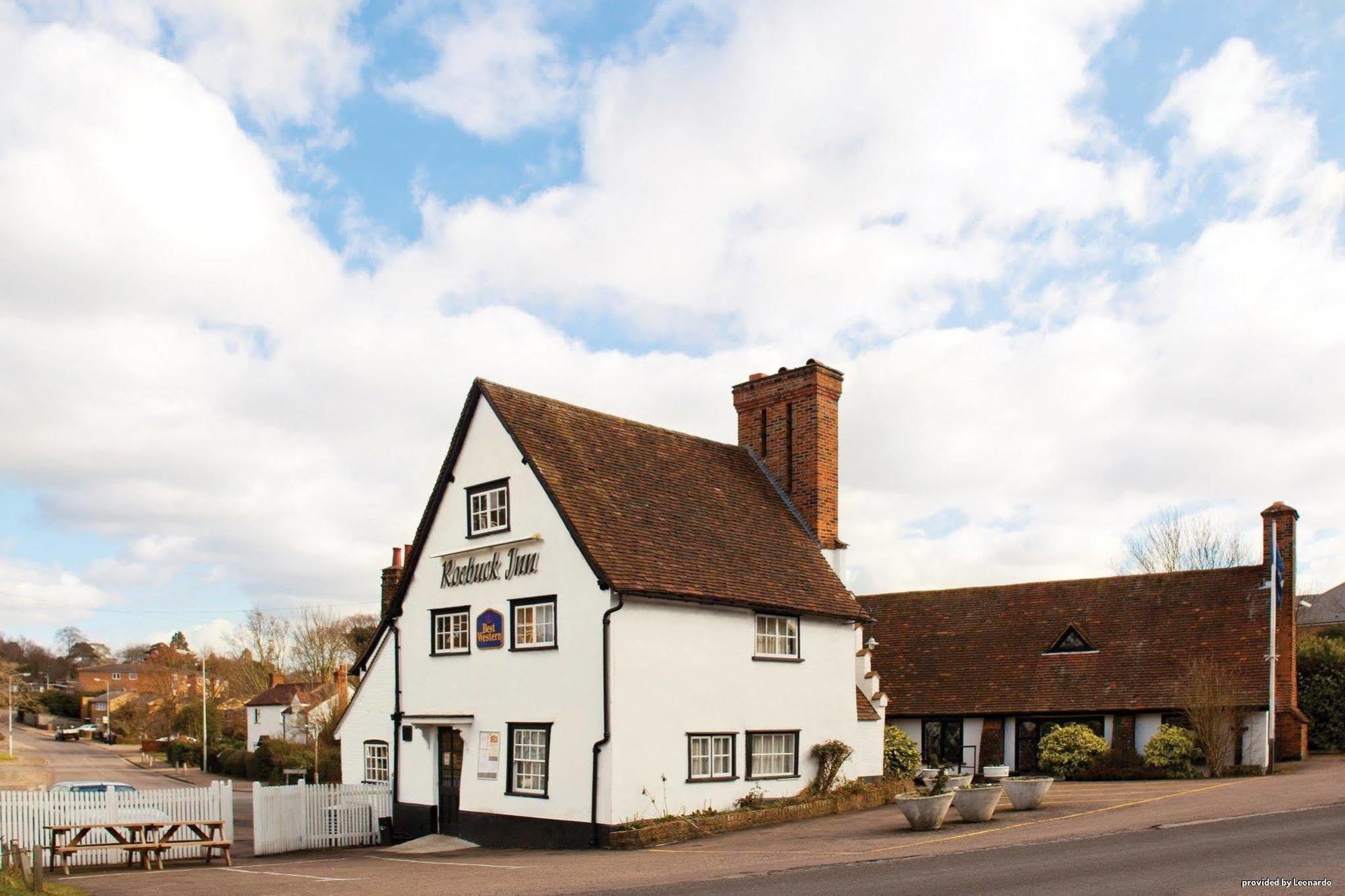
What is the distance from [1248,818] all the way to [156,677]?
301 feet

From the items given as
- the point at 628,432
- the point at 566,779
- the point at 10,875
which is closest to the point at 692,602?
the point at 566,779

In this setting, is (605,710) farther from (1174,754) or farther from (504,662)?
(1174,754)

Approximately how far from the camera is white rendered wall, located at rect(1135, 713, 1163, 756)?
1184 inches

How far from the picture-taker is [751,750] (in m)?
23.3

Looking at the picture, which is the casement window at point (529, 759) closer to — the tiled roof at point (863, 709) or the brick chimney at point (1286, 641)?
the tiled roof at point (863, 709)

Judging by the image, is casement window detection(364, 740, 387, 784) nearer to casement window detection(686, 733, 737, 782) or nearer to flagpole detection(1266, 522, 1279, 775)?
casement window detection(686, 733, 737, 782)

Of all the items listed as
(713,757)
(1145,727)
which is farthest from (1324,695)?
(713,757)

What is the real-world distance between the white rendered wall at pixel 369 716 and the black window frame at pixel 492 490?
14.3 ft

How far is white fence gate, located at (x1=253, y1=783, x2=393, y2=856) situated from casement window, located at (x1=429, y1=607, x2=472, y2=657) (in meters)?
3.67

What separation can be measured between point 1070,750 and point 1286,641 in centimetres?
683

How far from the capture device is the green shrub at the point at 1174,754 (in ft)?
93.4

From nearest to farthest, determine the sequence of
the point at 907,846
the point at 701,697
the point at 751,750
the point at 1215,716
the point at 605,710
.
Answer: the point at 907,846 < the point at 605,710 < the point at 701,697 < the point at 751,750 < the point at 1215,716

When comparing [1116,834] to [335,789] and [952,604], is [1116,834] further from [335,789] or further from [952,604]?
[952,604]

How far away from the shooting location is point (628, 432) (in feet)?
87.8
